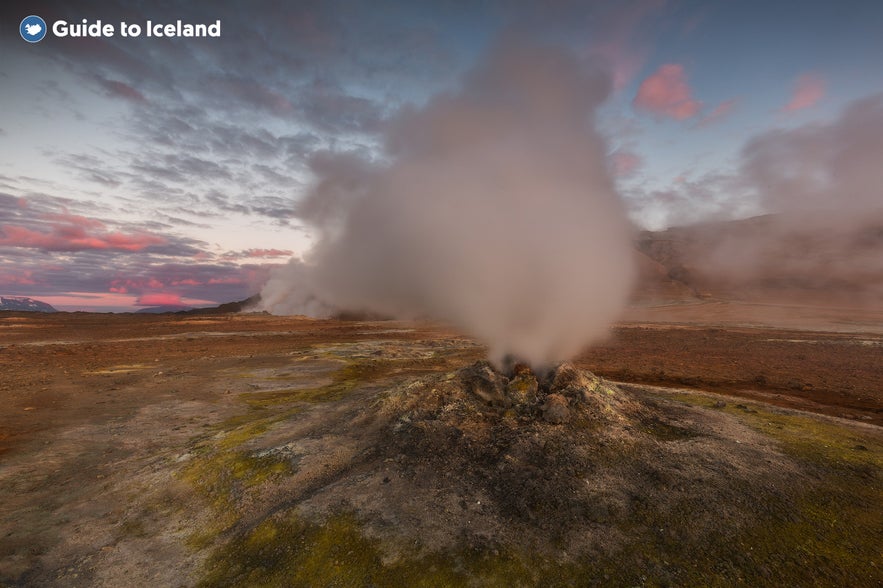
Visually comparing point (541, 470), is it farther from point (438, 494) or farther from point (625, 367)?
point (625, 367)

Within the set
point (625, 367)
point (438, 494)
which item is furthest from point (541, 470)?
point (625, 367)

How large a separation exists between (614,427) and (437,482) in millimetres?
4871

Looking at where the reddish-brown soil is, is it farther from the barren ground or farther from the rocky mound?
the rocky mound

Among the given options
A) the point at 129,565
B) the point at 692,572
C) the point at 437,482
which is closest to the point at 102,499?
the point at 129,565

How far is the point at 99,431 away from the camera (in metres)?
13.7

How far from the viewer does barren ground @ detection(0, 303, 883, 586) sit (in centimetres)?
608

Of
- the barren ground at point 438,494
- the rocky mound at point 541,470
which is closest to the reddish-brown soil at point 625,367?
the barren ground at point 438,494

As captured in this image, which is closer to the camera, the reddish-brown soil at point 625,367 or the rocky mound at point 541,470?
the rocky mound at point 541,470

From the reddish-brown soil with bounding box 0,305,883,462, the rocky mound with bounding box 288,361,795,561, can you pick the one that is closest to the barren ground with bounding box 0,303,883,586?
the rocky mound with bounding box 288,361,795,561

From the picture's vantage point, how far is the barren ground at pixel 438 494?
6.08 m

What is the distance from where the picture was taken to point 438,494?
7.86m

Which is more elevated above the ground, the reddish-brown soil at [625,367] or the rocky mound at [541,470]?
the rocky mound at [541,470]

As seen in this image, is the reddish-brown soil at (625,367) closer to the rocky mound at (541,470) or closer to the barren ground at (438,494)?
the barren ground at (438,494)

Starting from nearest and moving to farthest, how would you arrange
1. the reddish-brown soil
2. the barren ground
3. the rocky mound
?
1. the barren ground
2. the rocky mound
3. the reddish-brown soil
